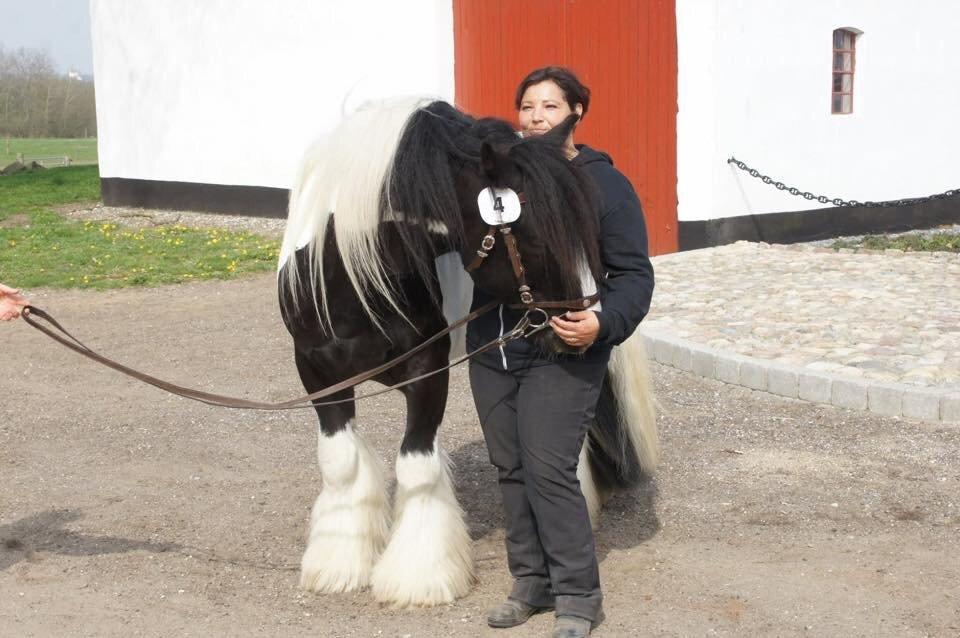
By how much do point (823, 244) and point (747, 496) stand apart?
26.1 feet

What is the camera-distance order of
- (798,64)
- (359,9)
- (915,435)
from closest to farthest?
(915,435), (798,64), (359,9)

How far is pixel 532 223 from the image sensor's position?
3.19m

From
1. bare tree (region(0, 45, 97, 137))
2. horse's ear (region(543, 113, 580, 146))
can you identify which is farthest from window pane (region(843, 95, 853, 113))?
bare tree (region(0, 45, 97, 137))

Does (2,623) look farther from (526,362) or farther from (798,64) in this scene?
(798,64)

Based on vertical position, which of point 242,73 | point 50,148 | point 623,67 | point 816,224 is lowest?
point 816,224

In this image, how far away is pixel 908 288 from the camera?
29.8 feet

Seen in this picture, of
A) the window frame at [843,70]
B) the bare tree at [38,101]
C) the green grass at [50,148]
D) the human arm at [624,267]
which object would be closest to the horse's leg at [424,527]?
the human arm at [624,267]

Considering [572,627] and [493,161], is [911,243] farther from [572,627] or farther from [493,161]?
[493,161]

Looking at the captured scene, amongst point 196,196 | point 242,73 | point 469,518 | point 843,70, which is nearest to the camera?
point 469,518

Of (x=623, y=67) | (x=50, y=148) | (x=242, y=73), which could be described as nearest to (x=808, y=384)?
(x=623, y=67)

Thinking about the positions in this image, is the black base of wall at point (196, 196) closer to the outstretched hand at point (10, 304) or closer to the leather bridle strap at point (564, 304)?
the outstretched hand at point (10, 304)

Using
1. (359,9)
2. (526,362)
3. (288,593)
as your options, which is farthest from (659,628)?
(359,9)

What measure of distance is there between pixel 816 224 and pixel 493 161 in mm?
10019

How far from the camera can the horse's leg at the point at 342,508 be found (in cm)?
397
